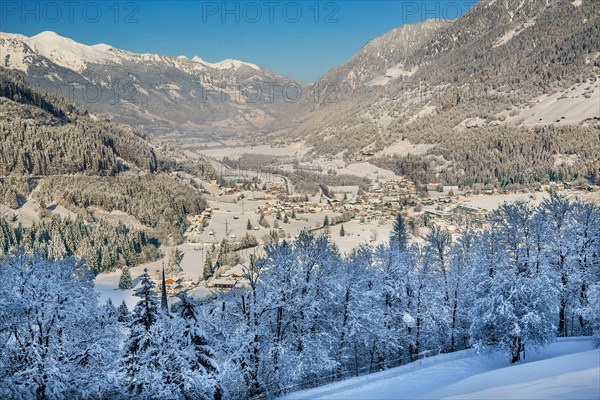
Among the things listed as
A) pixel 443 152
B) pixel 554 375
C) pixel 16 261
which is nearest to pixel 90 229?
pixel 16 261

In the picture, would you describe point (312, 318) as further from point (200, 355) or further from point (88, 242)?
point (88, 242)

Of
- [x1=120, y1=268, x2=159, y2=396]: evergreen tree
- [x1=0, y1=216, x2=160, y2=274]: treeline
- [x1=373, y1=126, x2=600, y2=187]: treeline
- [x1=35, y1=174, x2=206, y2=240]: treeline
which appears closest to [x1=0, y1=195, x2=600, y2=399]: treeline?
[x1=120, y1=268, x2=159, y2=396]: evergreen tree

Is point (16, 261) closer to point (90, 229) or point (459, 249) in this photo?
point (459, 249)

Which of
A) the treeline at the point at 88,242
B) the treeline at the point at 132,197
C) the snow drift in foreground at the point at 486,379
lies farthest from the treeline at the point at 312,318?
the treeline at the point at 132,197

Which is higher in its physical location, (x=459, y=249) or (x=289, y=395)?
(x=459, y=249)

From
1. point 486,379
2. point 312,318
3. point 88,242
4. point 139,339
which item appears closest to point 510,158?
point 88,242
